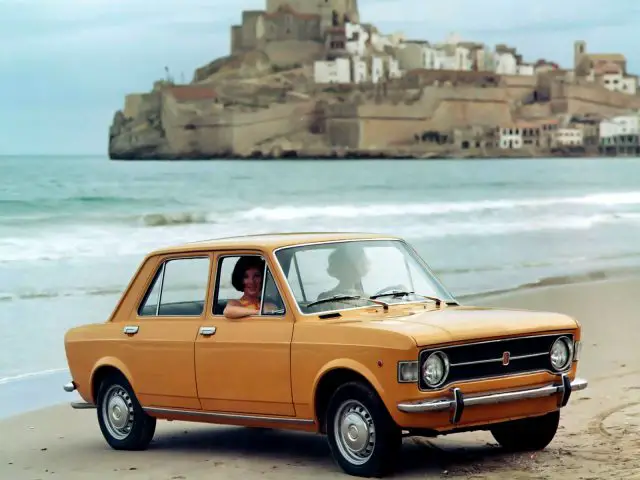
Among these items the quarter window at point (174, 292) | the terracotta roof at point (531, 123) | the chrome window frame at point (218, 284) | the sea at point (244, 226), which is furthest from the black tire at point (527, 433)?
the terracotta roof at point (531, 123)

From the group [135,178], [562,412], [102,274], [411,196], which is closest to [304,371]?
[562,412]

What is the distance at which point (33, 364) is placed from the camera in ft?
45.4

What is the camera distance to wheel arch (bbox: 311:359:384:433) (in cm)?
686

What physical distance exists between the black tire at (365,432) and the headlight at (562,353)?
101cm

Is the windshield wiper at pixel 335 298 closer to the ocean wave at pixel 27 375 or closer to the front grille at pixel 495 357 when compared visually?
the front grille at pixel 495 357

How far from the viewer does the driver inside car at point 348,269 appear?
7.78 metres

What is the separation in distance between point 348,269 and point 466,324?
1156 mm

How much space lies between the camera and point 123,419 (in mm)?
8797

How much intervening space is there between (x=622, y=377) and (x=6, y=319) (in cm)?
A: 1063

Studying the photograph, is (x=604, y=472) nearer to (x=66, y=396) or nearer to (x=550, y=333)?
(x=550, y=333)

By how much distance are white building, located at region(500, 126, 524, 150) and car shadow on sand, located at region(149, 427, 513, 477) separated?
174714mm

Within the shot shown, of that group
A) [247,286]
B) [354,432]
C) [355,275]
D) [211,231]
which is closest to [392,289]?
[355,275]

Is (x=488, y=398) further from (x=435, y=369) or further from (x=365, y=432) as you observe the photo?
(x=365, y=432)

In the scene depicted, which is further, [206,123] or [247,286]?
[206,123]
